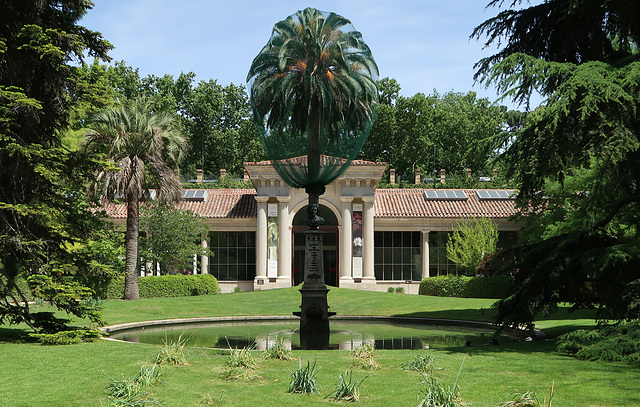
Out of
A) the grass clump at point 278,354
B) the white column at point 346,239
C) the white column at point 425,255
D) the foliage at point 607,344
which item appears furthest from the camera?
the white column at point 425,255

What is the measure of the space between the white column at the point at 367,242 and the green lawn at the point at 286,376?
2377cm

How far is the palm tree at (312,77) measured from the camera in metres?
16.5

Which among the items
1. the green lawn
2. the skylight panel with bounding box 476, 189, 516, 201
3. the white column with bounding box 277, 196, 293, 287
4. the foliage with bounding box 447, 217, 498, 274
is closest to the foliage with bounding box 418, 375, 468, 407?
the green lawn

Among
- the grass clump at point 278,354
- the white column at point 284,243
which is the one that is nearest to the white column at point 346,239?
the white column at point 284,243

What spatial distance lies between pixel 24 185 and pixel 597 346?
483 inches

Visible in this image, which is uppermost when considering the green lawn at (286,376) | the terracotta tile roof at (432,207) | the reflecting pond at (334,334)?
the terracotta tile roof at (432,207)

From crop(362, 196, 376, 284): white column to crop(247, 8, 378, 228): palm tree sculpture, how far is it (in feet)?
70.2

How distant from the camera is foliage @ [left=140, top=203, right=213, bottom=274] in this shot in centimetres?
3509

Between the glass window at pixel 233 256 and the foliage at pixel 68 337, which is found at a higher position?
the glass window at pixel 233 256

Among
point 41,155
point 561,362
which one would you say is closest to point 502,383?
point 561,362

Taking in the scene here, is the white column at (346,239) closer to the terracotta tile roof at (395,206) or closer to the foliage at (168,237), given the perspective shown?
the terracotta tile roof at (395,206)

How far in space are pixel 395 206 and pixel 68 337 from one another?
30.0 m

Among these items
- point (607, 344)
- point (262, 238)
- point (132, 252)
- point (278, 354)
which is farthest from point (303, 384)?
point (262, 238)

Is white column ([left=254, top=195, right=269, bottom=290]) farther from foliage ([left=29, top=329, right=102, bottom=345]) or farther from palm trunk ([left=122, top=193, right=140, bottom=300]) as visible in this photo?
foliage ([left=29, top=329, right=102, bottom=345])
